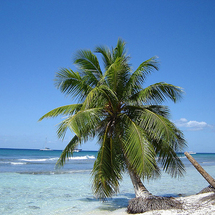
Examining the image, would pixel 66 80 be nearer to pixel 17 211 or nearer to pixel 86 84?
pixel 86 84

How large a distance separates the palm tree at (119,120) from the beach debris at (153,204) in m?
0.41

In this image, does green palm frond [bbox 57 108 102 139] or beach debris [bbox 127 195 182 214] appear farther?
beach debris [bbox 127 195 182 214]

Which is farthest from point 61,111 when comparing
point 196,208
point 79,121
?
point 196,208

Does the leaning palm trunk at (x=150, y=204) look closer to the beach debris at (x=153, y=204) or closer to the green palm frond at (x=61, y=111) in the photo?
the beach debris at (x=153, y=204)

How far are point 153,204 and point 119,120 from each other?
2742 millimetres

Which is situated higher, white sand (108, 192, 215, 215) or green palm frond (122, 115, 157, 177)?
green palm frond (122, 115, 157, 177)

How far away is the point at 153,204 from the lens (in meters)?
7.04

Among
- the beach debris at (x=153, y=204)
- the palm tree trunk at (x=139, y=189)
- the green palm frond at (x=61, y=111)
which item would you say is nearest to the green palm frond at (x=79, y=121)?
the green palm frond at (x=61, y=111)

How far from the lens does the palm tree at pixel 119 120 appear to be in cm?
725

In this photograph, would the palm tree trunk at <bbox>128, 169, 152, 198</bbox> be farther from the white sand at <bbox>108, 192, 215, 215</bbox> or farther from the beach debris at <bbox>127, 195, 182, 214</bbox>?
the white sand at <bbox>108, 192, 215, 215</bbox>

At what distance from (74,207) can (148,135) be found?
3.83 m

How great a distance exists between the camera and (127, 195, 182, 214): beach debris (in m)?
6.93

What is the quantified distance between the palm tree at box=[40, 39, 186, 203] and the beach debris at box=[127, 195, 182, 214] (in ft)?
1.34

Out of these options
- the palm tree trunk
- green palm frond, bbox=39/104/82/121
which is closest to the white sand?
the palm tree trunk
